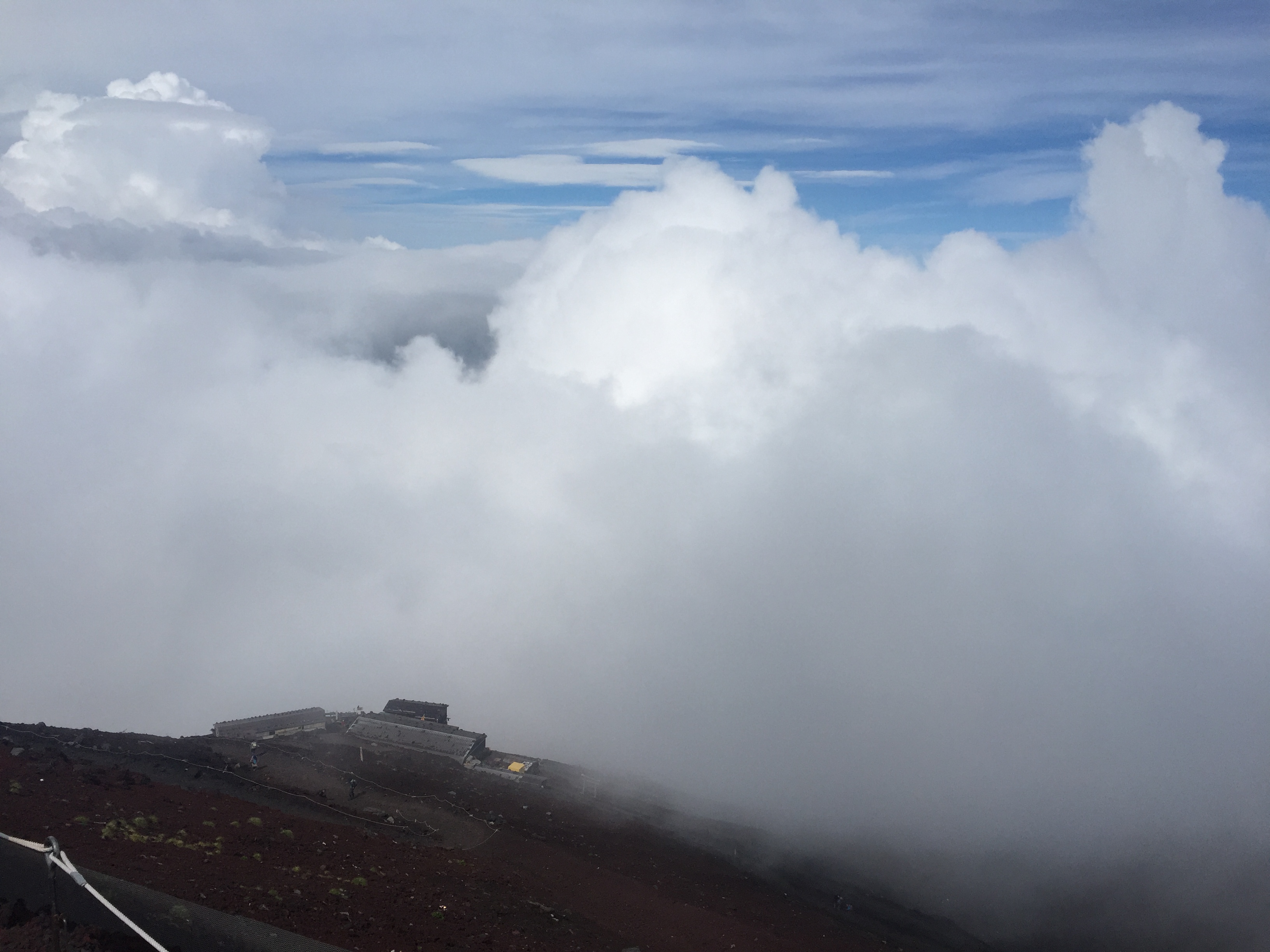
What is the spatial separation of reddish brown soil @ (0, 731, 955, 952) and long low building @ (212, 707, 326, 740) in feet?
10.6

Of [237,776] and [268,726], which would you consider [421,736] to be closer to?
[268,726]

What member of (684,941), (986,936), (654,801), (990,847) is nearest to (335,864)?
(684,941)

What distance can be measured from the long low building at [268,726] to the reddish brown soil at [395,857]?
3.24m

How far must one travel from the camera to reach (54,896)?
14.3 m

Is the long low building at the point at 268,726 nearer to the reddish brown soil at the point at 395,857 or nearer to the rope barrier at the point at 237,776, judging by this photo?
the reddish brown soil at the point at 395,857

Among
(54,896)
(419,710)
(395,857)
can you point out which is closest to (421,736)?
(419,710)

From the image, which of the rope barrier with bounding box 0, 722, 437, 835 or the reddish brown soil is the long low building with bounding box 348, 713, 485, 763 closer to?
the reddish brown soil

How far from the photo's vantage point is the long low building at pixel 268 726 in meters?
42.4

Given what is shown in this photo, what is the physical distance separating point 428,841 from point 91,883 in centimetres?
1486

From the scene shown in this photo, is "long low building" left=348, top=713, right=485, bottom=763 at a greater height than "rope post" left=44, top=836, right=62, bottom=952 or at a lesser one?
greater

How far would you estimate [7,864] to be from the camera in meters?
18.3

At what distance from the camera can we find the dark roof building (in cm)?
4791

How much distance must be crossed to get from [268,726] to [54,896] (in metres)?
30.7

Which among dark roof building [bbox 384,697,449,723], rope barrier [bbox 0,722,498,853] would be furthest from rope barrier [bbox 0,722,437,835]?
dark roof building [bbox 384,697,449,723]
